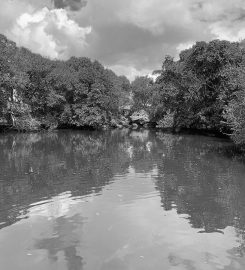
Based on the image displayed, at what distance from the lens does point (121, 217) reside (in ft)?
38.3

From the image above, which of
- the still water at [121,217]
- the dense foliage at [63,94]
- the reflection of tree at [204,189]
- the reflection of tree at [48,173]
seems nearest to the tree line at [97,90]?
the dense foliage at [63,94]

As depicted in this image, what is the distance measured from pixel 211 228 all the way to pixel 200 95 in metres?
36.0

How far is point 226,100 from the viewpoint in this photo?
38.6 meters

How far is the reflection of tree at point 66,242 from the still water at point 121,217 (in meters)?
0.02

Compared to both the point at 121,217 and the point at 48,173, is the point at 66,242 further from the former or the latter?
the point at 48,173

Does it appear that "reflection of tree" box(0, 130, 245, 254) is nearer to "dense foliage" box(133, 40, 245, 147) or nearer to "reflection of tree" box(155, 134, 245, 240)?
"reflection of tree" box(155, 134, 245, 240)

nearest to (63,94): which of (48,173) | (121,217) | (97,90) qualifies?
(97,90)

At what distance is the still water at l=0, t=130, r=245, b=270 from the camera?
28.3ft

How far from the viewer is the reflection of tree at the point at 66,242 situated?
8453 millimetres

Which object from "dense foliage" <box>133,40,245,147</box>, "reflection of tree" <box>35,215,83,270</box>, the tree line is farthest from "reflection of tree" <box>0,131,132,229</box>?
"dense foliage" <box>133,40,245,147</box>

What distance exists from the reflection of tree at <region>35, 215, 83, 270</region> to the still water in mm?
24

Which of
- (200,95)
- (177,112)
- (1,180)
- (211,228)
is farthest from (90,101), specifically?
(211,228)

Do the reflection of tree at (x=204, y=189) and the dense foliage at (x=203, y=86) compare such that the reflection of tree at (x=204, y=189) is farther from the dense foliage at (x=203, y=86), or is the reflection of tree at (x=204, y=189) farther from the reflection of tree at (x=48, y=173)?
the dense foliage at (x=203, y=86)

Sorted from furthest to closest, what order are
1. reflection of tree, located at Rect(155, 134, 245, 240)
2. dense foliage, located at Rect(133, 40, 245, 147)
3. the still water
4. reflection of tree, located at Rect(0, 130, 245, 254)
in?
dense foliage, located at Rect(133, 40, 245, 147) < reflection of tree, located at Rect(0, 130, 245, 254) < reflection of tree, located at Rect(155, 134, 245, 240) < the still water
